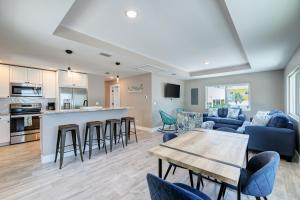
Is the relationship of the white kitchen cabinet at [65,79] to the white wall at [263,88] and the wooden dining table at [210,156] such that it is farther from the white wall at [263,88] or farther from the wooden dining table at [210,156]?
the white wall at [263,88]

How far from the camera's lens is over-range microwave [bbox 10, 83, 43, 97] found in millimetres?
4285


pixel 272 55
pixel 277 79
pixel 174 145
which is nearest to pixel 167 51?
pixel 272 55

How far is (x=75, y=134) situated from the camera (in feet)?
10.7

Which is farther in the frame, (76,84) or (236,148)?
(76,84)

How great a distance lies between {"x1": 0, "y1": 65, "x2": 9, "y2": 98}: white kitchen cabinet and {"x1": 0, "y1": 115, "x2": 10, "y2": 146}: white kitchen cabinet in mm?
642

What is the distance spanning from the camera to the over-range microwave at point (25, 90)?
4.29 metres

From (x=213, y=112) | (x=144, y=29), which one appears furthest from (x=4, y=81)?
(x=213, y=112)

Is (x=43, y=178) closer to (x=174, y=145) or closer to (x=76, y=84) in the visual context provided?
(x=174, y=145)

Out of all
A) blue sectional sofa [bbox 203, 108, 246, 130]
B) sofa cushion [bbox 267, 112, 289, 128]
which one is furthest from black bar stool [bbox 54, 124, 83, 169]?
blue sectional sofa [bbox 203, 108, 246, 130]

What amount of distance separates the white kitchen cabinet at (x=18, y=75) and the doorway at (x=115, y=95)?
11.8ft

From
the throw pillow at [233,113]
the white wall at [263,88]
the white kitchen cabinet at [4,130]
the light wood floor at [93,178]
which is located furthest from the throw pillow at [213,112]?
the white kitchen cabinet at [4,130]

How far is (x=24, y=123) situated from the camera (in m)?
4.36

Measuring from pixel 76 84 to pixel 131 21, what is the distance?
3907 mm

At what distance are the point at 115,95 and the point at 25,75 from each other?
3764mm
